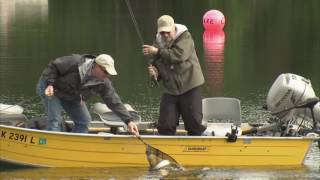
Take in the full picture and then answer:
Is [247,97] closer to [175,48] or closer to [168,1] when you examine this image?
[175,48]

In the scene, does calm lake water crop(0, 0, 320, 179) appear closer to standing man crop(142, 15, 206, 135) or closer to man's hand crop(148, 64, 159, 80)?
standing man crop(142, 15, 206, 135)

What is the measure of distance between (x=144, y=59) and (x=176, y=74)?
14545 millimetres

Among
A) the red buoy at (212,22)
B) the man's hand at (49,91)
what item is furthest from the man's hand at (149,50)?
the red buoy at (212,22)

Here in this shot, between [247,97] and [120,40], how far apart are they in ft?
50.7

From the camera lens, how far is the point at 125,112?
37.1 feet

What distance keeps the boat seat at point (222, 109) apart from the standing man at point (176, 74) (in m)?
0.73

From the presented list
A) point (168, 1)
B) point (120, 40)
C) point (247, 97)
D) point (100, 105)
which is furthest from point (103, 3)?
point (100, 105)

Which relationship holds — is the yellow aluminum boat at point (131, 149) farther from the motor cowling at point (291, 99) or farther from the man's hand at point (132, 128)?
the motor cowling at point (291, 99)

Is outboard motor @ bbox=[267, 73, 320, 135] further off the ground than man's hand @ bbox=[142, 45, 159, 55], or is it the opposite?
man's hand @ bbox=[142, 45, 159, 55]

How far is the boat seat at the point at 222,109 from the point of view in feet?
42.0

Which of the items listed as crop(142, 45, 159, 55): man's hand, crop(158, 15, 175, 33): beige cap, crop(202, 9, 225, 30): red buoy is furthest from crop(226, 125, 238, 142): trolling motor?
crop(202, 9, 225, 30): red buoy

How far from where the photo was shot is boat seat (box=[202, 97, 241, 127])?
12805 mm

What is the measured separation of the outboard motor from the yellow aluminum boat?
562 mm

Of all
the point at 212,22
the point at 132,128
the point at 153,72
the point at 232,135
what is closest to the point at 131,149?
the point at 132,128
